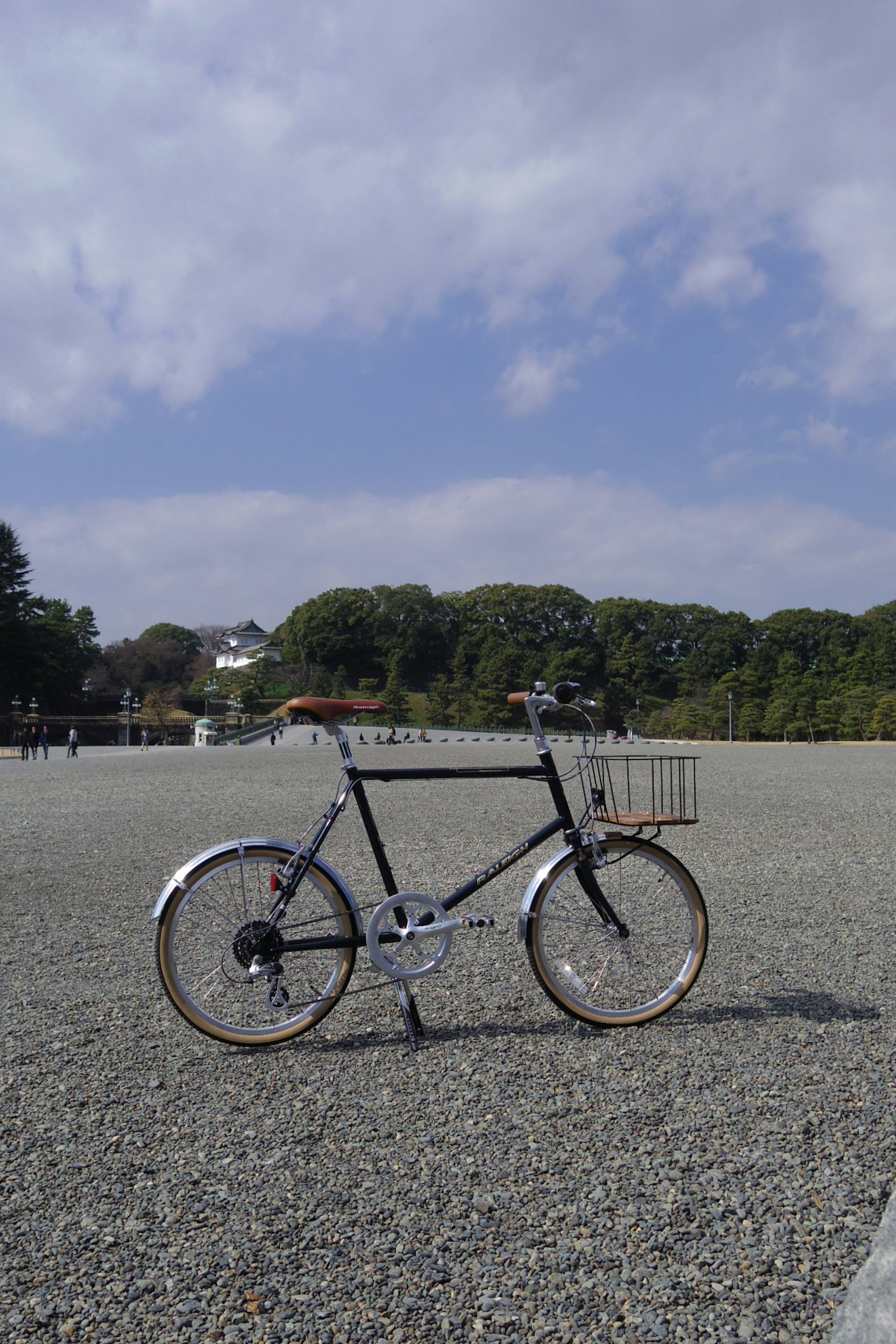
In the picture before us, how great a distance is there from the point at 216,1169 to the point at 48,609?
88720 millimetres

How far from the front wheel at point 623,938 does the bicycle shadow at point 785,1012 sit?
14cm

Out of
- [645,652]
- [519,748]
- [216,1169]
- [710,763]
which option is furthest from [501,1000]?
[645,652]

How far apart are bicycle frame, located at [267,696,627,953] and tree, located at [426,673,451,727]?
263ft

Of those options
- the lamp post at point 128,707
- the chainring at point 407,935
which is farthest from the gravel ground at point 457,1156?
→ the lamp post at point 128,707

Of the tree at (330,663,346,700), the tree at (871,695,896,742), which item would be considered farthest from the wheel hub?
the tree at (330,663,346,700)

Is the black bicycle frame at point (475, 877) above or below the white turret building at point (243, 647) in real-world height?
below

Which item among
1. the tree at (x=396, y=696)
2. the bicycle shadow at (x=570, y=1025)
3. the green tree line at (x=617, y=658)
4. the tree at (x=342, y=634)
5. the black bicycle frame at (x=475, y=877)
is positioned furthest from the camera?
the tree at (x=342, y=634)

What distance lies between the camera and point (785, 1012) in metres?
3.55

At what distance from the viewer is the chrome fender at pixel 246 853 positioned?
302 centimetres

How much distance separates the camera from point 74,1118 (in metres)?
2.67

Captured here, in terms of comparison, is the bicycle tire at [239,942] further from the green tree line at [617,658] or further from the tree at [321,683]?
the tree at [321,683]

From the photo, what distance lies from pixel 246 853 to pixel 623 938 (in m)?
1.46

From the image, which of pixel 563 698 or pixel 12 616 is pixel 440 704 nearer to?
pixel 12 616

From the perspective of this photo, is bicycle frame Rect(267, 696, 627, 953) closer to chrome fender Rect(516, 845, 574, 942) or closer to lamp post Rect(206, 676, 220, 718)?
chrome fender Rect(516, 845, 574, 942)
